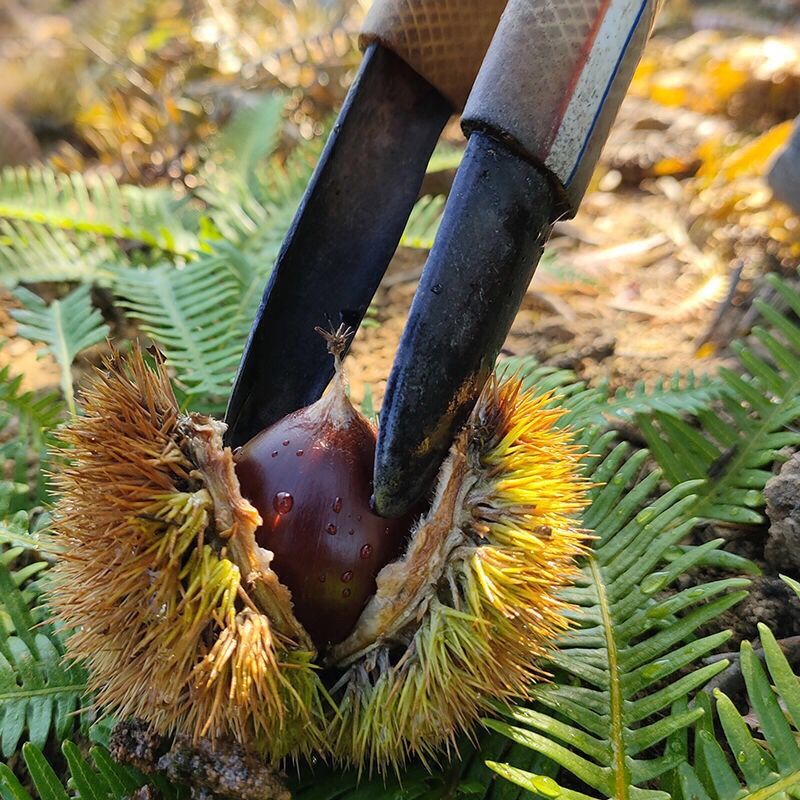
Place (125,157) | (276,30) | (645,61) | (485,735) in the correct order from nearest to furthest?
1. (485,735)
2. (125,157)
3. (645,61)
4. (276,30)

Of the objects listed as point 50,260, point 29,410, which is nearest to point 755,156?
point 50,260

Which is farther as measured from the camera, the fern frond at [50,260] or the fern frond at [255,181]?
the fern frond at [255,181]

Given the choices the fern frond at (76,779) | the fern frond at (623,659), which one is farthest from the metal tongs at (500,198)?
the fern frond at (76,779)

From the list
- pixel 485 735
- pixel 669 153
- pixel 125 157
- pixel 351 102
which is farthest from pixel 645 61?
pixel 485 735

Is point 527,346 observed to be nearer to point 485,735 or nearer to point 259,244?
point 259,244

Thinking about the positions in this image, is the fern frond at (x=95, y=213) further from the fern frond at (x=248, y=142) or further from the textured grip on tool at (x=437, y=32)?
the textured grip on tool at (x=437, y=32)

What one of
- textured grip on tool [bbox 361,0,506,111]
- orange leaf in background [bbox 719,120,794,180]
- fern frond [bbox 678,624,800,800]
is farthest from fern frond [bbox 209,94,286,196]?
fern frond [bbox 678,624,800,800]

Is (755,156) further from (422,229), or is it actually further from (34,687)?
(34,687)
